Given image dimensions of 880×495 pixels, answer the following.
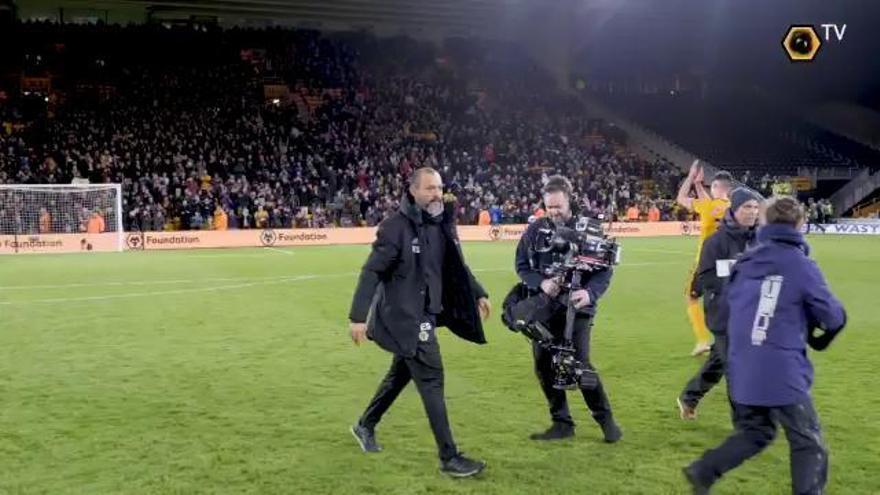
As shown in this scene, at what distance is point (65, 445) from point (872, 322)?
10953 mm

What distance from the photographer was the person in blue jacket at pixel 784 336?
4539mm

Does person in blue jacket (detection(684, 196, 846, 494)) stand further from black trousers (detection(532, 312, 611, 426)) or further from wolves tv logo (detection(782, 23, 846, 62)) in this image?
wolves tv logo (detection(782, 23, 846, 62))

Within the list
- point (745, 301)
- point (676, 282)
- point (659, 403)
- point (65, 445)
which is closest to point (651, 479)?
point (745, 301)

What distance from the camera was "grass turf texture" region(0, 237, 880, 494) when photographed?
5.77 meters

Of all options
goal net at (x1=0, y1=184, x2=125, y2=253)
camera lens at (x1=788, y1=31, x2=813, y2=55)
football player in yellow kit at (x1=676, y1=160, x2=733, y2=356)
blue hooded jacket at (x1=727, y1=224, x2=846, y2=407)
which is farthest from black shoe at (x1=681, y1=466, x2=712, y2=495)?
camera lens at (x1=788, y1=31, x2=813, y2=55)

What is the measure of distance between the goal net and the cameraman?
24461 millimetres

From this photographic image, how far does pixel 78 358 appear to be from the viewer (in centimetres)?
1003

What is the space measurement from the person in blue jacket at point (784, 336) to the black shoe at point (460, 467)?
182cm

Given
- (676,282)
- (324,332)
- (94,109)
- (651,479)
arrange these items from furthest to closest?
1. (94,109)
2. (676,282)
3. (324,332)
4. (651,479)

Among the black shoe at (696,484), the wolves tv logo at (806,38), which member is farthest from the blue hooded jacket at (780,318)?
Result: the wolves tv logo at (806,38)

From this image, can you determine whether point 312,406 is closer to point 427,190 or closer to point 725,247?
point 427,190

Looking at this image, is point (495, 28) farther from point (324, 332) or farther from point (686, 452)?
point (686, 452)

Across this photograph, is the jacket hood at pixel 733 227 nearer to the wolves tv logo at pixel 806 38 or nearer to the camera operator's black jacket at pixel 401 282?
the camera operator's black jacket at pixel 401 282

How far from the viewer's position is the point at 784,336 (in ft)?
14.9
